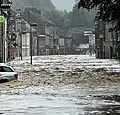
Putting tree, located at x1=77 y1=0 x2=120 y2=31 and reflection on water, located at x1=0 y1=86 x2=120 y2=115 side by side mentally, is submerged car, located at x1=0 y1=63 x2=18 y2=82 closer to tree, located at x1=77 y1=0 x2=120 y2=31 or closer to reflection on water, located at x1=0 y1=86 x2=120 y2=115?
reflection on water, located at x1=0 y1=86 x2=120 y2=115

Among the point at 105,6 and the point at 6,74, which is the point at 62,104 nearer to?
the point at 6,74

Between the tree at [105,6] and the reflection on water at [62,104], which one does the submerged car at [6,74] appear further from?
the tree at [105,6]

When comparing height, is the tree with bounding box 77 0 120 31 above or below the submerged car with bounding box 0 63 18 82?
above

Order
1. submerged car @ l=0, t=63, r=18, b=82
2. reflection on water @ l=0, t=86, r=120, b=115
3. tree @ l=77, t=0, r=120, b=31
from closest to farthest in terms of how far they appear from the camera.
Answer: reflection on water @ l=0, t=86, r=120, b=115 < submerged car @ l=0, t=63, r=18, b=82 < tree @ l=77, t=0, r=120, b=31

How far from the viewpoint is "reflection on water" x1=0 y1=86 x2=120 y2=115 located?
15891mm

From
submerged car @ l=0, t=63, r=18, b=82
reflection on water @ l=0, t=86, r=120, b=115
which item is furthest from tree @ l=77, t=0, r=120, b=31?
reflection on water @ l=0, t=86, r=120, b=115

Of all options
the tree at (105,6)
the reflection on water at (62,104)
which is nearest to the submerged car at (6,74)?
the reflection on water at (62,104)

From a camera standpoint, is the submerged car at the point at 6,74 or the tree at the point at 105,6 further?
the tree at the point at 105,6

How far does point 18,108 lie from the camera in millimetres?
17047

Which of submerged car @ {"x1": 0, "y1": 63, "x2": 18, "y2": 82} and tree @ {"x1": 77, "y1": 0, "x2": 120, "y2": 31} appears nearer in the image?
submerged car @ {"x1": 0, "y1": 63, "x2": 18, "y2": 82}

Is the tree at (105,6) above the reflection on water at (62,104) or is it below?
above

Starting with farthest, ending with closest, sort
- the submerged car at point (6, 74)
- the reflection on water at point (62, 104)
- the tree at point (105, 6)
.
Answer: the tree at point (105, 6) < the submerged car at point (6, 74) < the reflection on water at point (62, 104)

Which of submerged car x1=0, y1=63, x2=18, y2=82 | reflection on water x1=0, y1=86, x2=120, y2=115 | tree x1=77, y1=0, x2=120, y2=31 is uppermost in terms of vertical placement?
tree x1=77, y1=0, x2=120, y2=31

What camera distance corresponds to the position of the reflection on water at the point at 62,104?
15.9m
